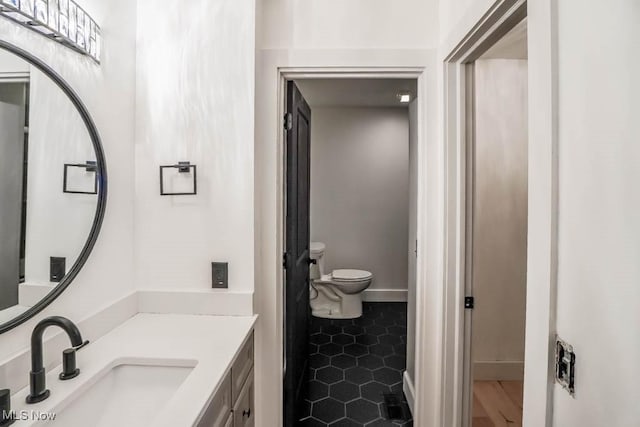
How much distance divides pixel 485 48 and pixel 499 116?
1.25 meters

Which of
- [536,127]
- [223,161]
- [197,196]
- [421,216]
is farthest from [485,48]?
[197,196]

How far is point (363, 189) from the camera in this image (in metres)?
4.17

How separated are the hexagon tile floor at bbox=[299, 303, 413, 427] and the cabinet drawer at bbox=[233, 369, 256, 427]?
666 mm

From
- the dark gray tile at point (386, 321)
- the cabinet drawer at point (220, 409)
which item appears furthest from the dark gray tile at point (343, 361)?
the cabinet drawer at point (220, 409)

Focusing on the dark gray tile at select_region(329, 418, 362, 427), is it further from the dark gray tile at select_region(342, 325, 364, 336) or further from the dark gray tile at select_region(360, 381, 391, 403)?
the dark gray tile at select_region(342, 325, 364, 336)

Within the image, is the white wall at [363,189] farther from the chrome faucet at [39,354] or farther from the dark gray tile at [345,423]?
the chrome faucet at [39,354]

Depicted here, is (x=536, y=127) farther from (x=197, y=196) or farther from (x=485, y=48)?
(x=197, y=196)

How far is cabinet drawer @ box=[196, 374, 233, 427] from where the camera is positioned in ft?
3.19

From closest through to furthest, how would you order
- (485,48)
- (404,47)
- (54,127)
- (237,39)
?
(54,127), (485,48), (237,39), (404,47)

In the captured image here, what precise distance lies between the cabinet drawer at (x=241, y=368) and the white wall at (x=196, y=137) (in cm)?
27

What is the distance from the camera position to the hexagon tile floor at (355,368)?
2.11m

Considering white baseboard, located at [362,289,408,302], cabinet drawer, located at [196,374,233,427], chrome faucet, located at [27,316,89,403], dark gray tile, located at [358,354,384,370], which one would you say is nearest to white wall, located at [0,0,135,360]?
chrome faucet, located at [27,316,89,403]

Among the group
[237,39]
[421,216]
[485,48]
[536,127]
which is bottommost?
[421,216]

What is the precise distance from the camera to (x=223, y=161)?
5.18ft
